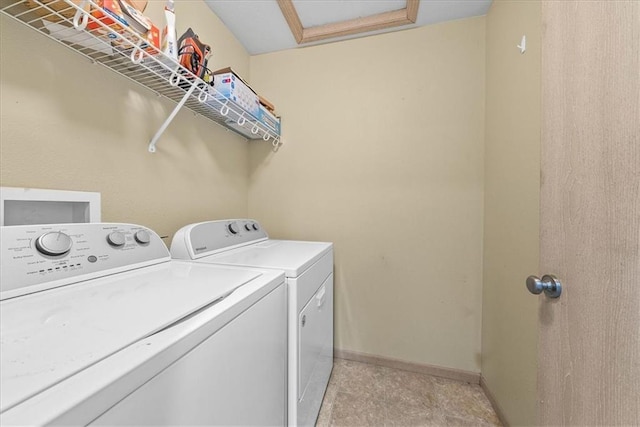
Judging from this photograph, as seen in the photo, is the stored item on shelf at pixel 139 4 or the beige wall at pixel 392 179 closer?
the stored item on shelf at pixel 139 4

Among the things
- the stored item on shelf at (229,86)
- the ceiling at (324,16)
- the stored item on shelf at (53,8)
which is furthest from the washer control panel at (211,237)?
the ceiling at (324,16)

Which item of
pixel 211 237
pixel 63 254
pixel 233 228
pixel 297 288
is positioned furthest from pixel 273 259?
pixel 63 254

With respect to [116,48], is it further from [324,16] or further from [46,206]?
[324,16]

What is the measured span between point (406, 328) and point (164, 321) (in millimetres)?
1630

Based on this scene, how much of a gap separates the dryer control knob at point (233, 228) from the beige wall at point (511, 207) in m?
1.47

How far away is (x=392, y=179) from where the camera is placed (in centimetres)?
171

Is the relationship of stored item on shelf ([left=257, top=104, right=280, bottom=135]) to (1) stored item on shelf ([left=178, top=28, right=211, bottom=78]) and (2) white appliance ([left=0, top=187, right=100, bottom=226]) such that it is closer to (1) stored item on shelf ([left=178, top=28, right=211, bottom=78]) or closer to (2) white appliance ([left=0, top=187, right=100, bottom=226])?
(1) stored item on shelf ([left=178, top=28, right=211, bottom=78])

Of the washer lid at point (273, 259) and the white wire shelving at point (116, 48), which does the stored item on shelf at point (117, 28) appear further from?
the washer lid at point (273, 259)

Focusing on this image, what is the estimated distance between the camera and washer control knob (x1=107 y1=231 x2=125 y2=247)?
80cm

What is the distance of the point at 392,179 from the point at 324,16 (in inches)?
46.8

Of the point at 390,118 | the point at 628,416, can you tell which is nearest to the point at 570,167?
the point at 628,416

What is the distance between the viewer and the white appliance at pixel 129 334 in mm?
312

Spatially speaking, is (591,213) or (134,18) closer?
(591,213)

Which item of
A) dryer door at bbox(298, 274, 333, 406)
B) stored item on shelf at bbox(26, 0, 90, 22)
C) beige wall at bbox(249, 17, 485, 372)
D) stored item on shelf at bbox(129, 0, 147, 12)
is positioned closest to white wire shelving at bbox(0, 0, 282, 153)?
stored item on shelf at bbox(26, 0, 90, 22)
